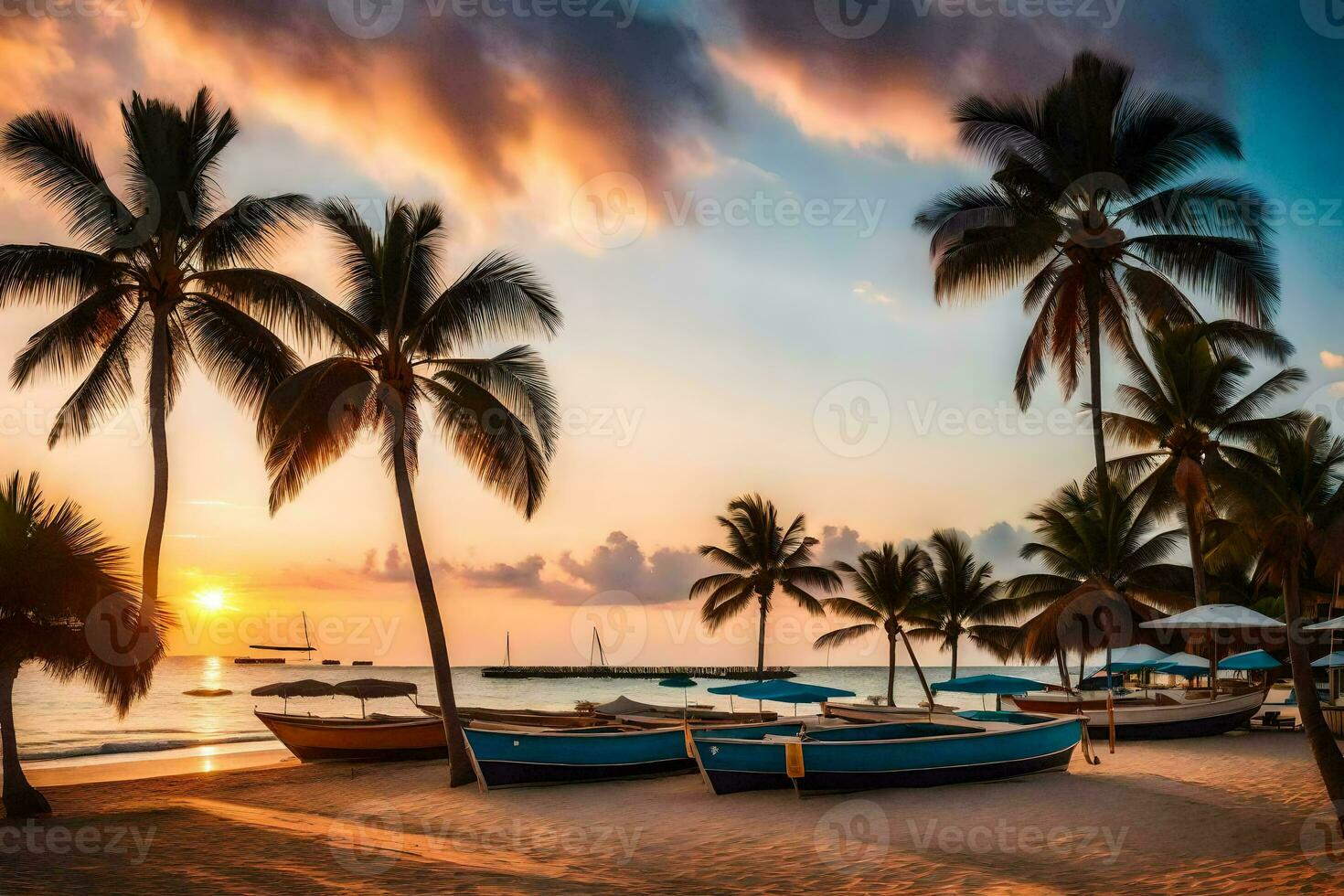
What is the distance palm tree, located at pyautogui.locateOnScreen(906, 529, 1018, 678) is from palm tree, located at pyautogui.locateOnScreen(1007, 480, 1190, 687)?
2.15 m

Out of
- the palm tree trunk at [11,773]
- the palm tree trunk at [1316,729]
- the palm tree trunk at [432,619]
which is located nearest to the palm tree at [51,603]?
the palm tree trunk at [11,773]

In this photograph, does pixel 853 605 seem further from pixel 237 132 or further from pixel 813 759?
pixel 237 132

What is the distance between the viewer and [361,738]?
76.6 feet

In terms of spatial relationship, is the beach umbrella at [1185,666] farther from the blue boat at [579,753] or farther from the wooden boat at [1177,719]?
the blue boat at [579,753]

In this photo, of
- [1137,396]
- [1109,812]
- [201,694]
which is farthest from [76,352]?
[201,694]

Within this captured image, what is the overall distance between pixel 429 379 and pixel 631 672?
101 metres

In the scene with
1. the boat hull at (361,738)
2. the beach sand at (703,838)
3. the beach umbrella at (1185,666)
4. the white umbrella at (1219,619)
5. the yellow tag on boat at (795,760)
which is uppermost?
the white umbrella at (1219,619)

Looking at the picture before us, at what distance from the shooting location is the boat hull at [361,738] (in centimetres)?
2334

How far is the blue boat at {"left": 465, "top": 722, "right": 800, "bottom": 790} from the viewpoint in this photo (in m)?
17.5

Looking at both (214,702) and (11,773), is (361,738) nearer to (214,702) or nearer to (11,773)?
(11,773)

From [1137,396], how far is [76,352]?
2632 cm

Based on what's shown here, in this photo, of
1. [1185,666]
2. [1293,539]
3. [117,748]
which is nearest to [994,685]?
[1185,666]

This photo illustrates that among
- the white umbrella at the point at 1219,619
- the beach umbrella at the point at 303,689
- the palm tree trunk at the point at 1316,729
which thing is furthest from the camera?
the beach umbrella at the point at 303,689

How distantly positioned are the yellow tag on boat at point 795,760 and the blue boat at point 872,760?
0.01 metres
